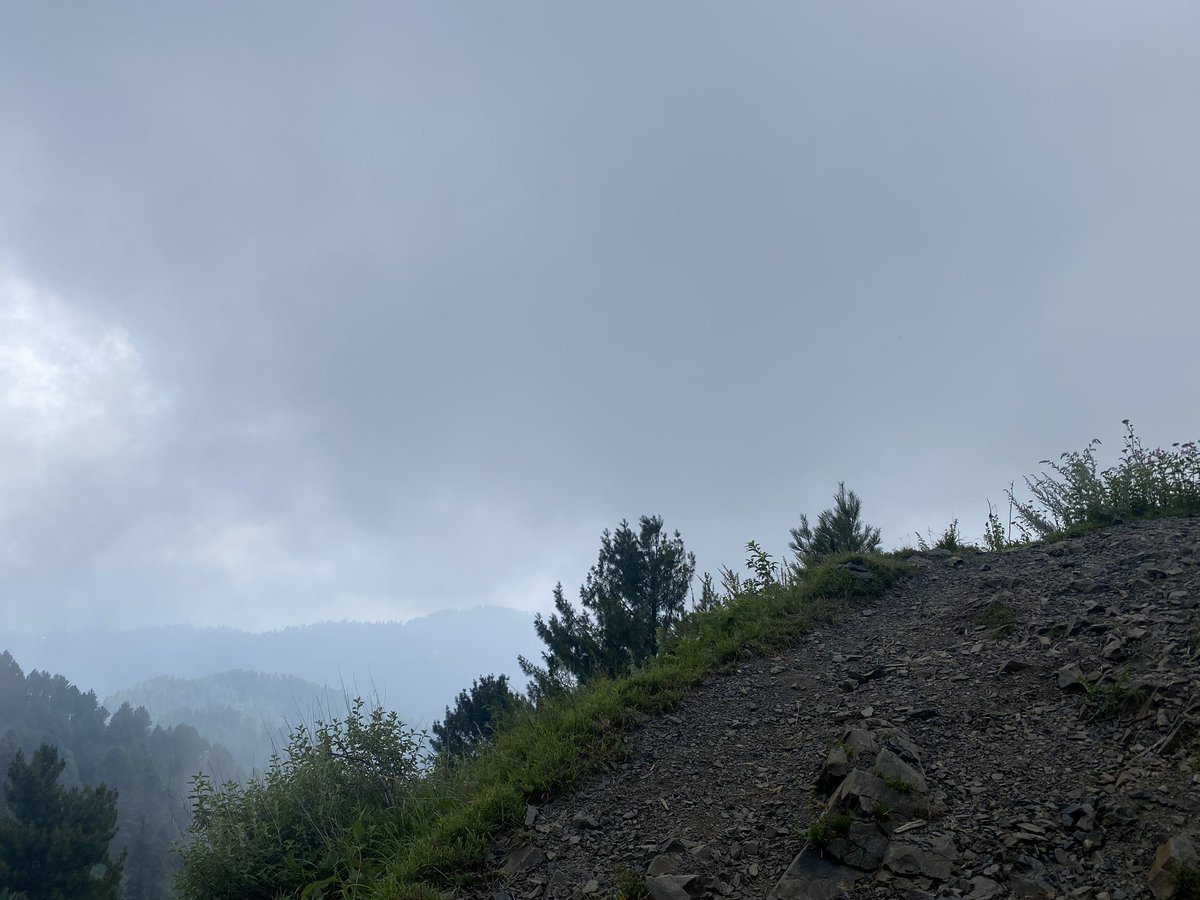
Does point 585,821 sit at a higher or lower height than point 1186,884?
higher

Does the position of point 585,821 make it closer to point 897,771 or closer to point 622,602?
point 897,771

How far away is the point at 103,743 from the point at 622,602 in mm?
116872

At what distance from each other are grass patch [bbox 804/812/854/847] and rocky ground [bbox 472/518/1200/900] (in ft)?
0.05

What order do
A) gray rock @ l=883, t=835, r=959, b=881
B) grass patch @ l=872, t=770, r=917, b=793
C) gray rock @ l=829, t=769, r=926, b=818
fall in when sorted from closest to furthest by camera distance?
gray rock @ l=883, t=835, r=959, b=881
gray rock @ l=829, t=769, r=926, b=818
grass patch @ l=872, t=770, r=917, b=793

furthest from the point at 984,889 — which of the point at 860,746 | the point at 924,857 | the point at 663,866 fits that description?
the point at 663,866

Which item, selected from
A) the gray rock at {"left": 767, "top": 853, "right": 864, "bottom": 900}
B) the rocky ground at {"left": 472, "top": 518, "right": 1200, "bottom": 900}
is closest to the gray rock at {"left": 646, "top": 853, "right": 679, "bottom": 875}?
the rocky ground at {"left": 472, "top": 518, "right": 1200, "bottom": 900}

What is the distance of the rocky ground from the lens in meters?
3.75

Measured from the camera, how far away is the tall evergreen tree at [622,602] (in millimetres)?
18031

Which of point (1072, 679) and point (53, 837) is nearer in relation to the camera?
point (1072, 679)


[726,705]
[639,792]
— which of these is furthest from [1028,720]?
[639,792]

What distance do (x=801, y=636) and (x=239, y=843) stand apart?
576 centimetres

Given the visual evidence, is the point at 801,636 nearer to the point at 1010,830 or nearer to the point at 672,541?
the point at 1010,830

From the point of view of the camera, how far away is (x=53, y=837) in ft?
112

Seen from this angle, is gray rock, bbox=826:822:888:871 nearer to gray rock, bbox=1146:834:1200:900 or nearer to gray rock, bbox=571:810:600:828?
gray rock, bbox=1146:834:1200:900
